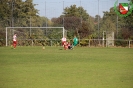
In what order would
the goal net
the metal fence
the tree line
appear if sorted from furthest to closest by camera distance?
the tree line, the goal net, the metal fence

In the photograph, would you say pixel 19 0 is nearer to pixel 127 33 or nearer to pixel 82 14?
pixel 82 14

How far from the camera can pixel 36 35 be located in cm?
4116

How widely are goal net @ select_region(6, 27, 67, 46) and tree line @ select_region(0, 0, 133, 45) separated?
65 centimetres

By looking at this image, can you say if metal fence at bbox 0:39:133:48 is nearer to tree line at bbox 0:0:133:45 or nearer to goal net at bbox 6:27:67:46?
goal net at bbox 6:27:67:46

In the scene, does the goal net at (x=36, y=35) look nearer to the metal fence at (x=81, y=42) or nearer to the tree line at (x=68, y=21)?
the metal fence at (x=81, y=42)

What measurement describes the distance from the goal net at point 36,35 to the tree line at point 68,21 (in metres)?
0.65

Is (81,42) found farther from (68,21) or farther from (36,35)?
(36,35)

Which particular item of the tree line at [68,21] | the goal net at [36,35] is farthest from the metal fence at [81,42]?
the tree line at [68,21]

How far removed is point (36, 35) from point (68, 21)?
4064 mm

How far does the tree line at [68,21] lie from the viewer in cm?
4041

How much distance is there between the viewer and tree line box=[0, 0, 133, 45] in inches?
1591

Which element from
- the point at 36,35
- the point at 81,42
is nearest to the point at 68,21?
the point at 81,42

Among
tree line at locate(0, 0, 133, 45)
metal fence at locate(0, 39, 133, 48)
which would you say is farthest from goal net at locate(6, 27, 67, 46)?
tree line at locate(0, 0, 133, 45)

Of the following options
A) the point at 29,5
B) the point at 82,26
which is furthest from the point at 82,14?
the point at 29,5
